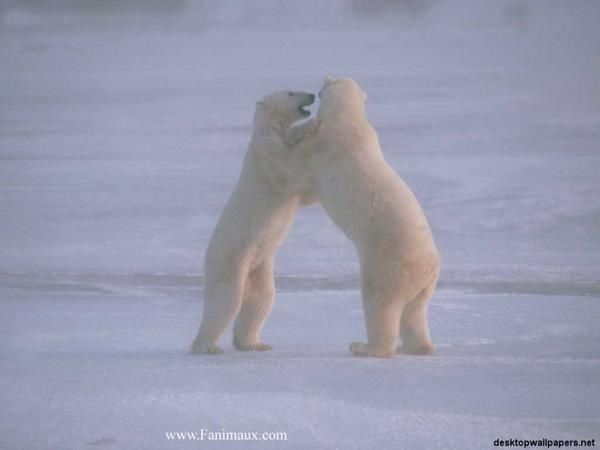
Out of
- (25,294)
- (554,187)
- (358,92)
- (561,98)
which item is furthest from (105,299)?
(561,98)

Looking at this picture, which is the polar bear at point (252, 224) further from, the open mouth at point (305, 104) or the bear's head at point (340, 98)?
the open mouth at point (305, 104)

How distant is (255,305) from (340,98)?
45.0 inches

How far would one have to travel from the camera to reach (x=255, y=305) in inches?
208

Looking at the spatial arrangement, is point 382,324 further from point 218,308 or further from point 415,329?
point 218,308

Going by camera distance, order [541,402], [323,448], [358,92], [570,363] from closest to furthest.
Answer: [323,448] → [541,402] → [570,363] → [358,92]

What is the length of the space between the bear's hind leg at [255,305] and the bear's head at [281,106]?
2.46ft

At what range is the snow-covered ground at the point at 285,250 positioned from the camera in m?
3.71

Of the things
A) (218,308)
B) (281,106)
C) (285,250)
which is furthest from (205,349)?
(285,250)

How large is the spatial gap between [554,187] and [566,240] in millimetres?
1294

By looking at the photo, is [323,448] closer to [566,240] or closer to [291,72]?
[566,240]

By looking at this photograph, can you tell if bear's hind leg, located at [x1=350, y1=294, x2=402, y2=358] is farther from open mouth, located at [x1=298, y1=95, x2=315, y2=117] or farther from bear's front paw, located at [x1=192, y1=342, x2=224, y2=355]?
open mouth, located at [x1=298, y1=95, x2=315, y2=117]

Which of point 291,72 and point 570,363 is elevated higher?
point 291,72

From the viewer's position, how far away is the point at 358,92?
5332 millimetres

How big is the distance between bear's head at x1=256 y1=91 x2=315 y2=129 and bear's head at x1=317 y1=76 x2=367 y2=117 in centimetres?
11
